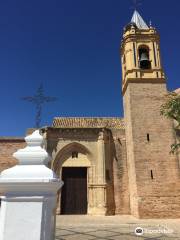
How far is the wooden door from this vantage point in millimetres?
14656

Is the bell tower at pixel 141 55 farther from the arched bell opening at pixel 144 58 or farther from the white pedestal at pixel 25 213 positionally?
the white pedestal at pixel 25 213

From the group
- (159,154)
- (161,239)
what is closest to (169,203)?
(159,154)

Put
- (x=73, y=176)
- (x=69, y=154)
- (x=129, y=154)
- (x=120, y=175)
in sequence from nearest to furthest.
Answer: (x=129, y=154), (x=120, y=175), (x=73, y=176), (x=69, y=154)

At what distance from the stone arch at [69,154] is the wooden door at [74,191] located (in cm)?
43

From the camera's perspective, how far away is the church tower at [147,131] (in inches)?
→ 508

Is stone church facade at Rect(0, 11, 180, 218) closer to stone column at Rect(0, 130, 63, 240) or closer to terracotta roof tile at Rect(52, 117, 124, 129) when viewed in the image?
terracotta roof tile at Rect(52, 117, 124, 129)

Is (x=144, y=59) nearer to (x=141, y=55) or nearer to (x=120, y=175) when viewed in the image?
(x=141, y=55)

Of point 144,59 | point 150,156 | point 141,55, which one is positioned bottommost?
point 150,156

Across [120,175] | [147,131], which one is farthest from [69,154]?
[147,131]

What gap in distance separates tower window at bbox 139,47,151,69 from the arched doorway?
6.70 m

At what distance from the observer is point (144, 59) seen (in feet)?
53.0

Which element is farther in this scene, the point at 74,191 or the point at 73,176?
the point at 73,176

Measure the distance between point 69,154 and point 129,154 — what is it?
3.79m

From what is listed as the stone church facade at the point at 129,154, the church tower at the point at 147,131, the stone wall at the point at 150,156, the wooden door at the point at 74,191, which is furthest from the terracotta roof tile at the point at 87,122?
the wooden door at the point at 74,191
